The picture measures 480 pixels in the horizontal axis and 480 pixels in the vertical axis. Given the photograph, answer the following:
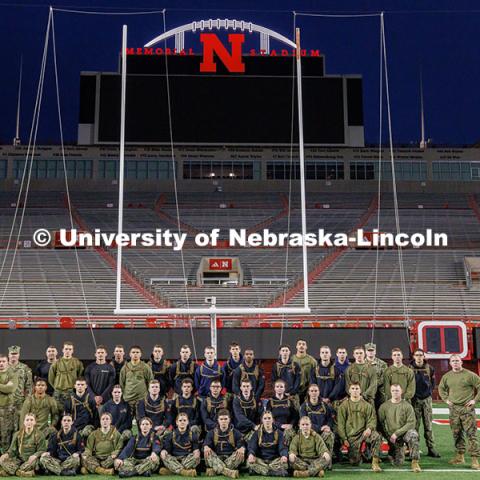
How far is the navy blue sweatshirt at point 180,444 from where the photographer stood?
7316 millimetres

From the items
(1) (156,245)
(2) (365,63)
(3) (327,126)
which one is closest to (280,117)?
(3) (327,126)

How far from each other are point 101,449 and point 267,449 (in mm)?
1714

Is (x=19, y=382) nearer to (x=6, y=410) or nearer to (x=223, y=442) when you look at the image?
(x=6, y=410)

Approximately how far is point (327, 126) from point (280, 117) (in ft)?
6.29

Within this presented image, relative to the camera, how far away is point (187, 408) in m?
7.71

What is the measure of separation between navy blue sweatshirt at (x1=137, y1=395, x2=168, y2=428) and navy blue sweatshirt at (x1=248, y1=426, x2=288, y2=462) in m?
1.07

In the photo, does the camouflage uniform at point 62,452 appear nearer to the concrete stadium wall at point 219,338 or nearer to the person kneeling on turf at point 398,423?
the person kneeling on turf at point 398,423

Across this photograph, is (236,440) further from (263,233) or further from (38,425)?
(263,233)

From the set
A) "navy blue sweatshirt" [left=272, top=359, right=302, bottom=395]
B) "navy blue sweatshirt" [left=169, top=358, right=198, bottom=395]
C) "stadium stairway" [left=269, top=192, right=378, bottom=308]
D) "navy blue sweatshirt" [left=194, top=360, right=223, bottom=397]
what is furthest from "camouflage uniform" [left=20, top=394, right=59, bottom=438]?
"stadium stairway" [left=269, top=192, right=378, bottom=308]

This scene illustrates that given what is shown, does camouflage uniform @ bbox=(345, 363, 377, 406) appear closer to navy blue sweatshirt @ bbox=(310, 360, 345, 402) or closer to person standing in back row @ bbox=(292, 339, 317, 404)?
navy blue sweatshirt @ bbox=(310, 360, 345, 402)

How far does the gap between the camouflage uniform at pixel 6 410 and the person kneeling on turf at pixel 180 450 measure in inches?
75.6

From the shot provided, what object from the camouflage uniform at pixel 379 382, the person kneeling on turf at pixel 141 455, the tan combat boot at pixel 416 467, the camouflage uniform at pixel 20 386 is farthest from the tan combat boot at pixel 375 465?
the camouflage uniform at pixel 20 386

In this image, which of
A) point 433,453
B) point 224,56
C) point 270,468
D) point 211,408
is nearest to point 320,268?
point 224,56

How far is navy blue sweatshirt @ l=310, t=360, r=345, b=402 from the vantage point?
814cm
